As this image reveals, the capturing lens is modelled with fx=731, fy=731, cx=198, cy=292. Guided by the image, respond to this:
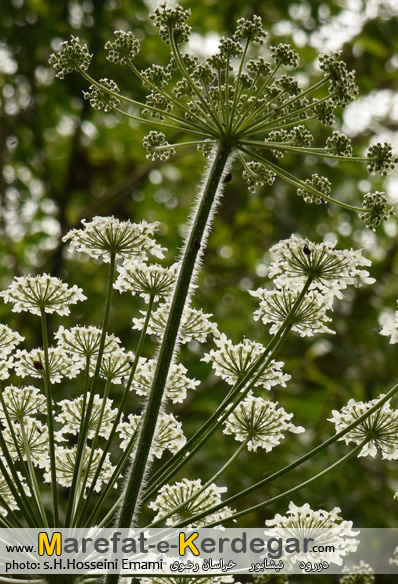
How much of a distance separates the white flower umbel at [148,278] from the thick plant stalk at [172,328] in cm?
54

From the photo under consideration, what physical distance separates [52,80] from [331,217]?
481 cm

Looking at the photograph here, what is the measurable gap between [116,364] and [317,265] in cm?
144

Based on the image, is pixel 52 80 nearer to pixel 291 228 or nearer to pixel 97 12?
pixel 97 12

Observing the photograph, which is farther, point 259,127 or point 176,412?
point 176,412

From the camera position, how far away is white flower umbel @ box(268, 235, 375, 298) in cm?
367

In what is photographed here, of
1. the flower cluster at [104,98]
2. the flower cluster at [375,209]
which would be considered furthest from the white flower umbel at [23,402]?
the flower cluster at [375,209]

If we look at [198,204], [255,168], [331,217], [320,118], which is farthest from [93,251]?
[331,217]

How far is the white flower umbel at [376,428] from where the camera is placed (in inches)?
149

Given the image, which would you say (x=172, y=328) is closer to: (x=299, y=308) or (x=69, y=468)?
(x=299, y=308)

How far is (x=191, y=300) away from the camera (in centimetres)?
383

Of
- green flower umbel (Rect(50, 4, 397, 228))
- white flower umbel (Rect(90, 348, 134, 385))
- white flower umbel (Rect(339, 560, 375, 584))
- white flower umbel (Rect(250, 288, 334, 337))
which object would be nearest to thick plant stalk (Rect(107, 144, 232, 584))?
green flower umbel (Rect(50, 4, 397, 228))

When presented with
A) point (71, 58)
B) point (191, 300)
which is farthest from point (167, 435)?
point (71, 58)

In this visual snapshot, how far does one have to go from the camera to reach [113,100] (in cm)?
397

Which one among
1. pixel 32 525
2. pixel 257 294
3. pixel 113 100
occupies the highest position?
pixel 113 100
